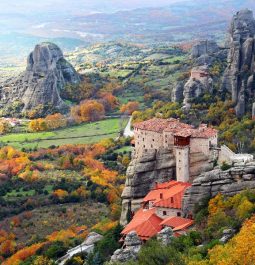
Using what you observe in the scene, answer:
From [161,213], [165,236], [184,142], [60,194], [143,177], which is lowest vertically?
[60,194]

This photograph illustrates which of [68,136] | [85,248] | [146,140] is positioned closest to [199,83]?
[68,136]

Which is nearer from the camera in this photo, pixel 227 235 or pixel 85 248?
pixel 227 235

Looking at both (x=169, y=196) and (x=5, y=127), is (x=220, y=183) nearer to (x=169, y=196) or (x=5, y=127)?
(x=169, y=196)

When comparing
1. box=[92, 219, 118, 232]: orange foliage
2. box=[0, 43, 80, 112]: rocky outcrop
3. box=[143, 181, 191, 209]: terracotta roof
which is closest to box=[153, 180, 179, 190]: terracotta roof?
box=[143, 181, 191, 209]: terracotta roof

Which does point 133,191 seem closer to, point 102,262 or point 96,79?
point 102,262

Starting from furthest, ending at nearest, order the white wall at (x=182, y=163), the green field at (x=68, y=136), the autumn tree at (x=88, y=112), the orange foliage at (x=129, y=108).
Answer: the orange foliage at (x=129, y=108)
the autumn tree at (x=88, y=112)
the green field at (x=68, y=136)
the white wall at (x=182, y=163)

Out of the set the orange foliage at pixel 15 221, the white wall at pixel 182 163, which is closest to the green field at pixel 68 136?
the orange foliage at pixel 15 221

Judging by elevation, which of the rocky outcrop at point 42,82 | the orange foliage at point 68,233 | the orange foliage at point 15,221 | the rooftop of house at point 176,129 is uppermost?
the rooftop of house at point 176,129

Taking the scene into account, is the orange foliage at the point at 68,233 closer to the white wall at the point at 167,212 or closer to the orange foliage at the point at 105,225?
the orange foliage at the point at 105,225
